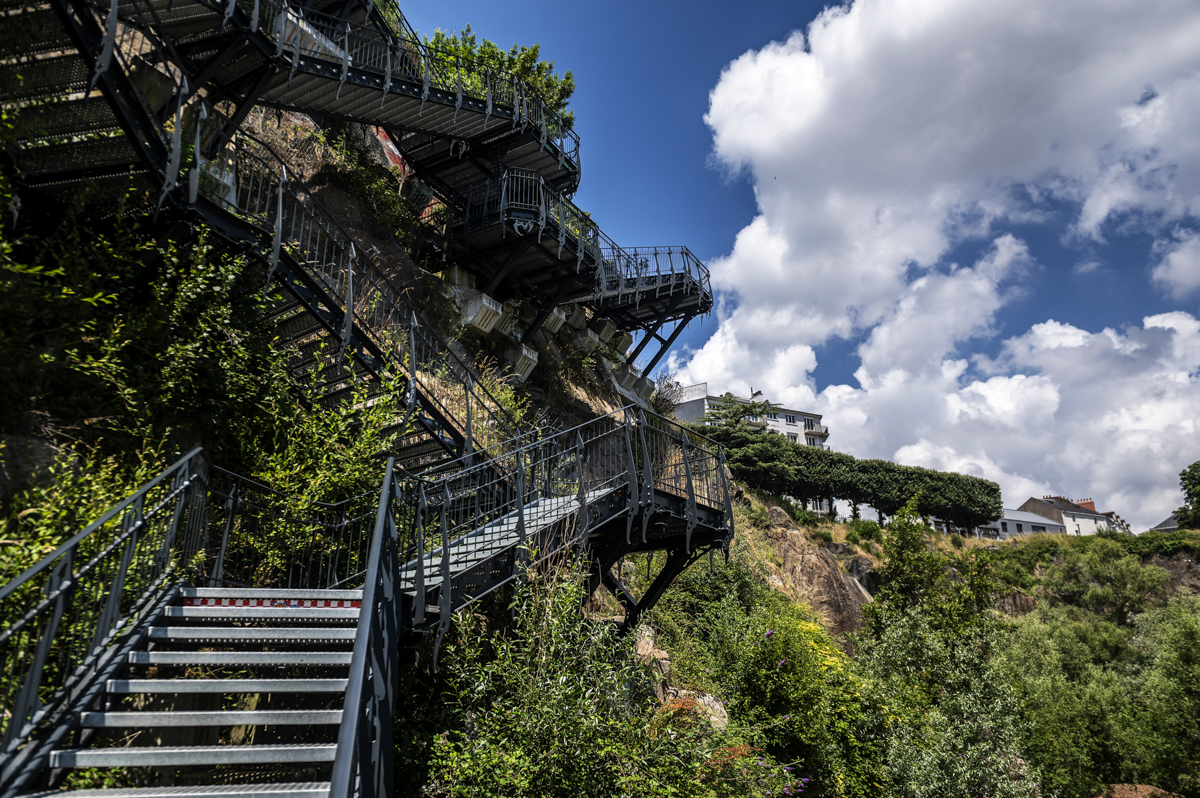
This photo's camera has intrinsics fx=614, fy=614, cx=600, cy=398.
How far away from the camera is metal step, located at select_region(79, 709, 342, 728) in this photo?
3674 mm

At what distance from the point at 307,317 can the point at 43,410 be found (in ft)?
8.99

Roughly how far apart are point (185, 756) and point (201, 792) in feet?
0.85

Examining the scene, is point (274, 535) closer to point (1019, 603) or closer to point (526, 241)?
point (526, 241)

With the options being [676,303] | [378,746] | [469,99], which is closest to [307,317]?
[378,746]

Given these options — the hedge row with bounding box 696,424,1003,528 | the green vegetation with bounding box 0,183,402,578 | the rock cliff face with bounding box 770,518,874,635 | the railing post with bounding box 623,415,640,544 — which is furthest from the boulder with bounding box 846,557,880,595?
the green vegetation with bounding box 0,183,402,578

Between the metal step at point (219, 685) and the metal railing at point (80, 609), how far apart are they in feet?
0.58

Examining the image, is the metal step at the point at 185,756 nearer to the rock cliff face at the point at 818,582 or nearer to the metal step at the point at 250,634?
the metal step at the point at 250,634

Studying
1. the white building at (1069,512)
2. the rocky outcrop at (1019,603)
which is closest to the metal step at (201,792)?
the rocky outcrop at (1019,603)

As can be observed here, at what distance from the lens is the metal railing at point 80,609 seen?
10.9ft

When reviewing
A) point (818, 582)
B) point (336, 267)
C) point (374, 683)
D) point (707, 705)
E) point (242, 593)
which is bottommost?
point (707, 705)

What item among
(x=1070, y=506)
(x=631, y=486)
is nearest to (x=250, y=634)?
(x=631, y=486)

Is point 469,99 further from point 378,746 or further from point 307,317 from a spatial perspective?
point 378,746

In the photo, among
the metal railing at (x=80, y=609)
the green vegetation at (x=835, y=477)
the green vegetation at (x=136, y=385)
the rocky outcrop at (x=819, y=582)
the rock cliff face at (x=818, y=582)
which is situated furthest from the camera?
the green vegetation at (x=835, y=477)

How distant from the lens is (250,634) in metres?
4.54
